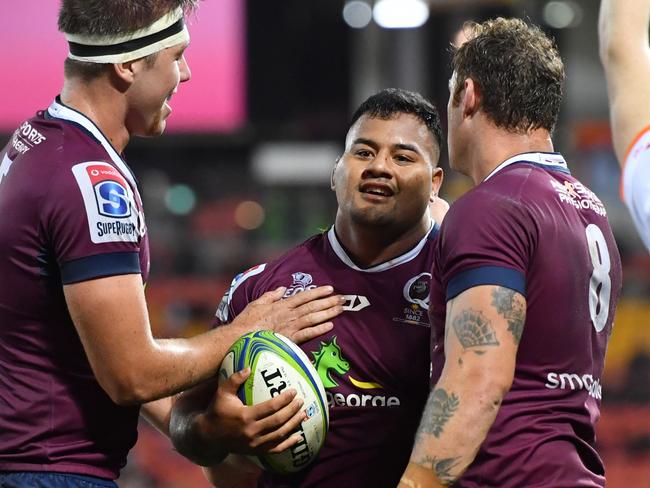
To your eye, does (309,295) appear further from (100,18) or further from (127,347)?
(100,18)

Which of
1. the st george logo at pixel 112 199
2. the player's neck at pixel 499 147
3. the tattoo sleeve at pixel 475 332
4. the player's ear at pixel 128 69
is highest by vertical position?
the player's ear at pixel 128 69

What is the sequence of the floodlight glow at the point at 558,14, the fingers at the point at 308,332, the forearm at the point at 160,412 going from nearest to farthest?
the fingers at the point at 308,332 → the forearm at the point at 160,412 → the floodlight glow at the point at 558,14

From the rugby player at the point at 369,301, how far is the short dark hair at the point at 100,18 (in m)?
0.98

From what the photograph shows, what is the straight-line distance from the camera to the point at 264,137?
43.3 ft

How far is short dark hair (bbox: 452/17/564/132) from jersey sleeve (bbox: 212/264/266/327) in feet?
3.38

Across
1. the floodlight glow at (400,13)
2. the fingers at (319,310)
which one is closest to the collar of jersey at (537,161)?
the fingers at (319,310)

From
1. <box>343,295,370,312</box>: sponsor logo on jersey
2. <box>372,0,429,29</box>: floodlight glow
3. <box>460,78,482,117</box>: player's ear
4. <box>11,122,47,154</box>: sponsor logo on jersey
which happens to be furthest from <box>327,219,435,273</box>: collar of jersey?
<box>372,0,429,29</box>: floodlight glow

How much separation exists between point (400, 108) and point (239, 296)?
884 millimetres

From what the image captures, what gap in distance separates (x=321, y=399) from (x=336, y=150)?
36.0 feet

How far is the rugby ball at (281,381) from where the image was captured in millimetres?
3295

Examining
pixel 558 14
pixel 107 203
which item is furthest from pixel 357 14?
pixel 107 203

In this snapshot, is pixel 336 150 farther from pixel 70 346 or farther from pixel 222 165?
pixel 70 346

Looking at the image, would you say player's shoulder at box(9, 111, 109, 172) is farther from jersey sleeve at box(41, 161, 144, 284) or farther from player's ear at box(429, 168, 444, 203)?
player's ear at box(429, 168, 444, 203)

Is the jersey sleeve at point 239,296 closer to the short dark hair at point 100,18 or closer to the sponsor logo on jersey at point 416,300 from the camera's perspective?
the sponsor logo on jersey at point 416,300
